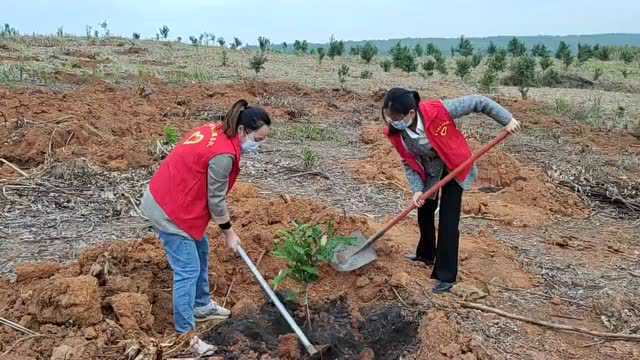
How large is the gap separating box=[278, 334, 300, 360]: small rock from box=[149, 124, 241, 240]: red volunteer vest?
758 millimetres

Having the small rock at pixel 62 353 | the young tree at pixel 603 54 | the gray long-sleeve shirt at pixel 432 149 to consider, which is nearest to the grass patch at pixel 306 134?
the gray long-sleeve shirt at pixel 432 149

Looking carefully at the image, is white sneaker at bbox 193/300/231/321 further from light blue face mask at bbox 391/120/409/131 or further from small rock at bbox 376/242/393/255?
light blue face mask at bbox 391/120/409/131

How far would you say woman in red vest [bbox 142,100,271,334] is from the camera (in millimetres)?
3213

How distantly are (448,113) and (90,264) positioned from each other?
7.98ft

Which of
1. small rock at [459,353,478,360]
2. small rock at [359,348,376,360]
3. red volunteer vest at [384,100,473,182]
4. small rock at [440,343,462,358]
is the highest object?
red volunteer vest at [384,100,473,182]

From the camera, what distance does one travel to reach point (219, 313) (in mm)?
3848

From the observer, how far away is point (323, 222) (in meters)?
4.69

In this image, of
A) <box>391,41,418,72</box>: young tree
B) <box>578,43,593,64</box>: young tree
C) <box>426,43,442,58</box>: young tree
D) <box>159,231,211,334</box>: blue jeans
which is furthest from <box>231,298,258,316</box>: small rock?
<box>578,43,593,64</box>: young tree

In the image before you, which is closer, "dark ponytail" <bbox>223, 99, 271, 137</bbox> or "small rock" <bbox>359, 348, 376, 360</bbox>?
"dark ponytail" <bbox>223, 99, 271, 137</bbox>

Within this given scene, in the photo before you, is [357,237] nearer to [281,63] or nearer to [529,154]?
[529,154]

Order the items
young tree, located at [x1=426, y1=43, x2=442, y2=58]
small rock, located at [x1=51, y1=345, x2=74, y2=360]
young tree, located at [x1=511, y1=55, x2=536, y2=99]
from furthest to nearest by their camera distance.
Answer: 1. young tree, located at [x1=426, y1=43, x2=442, y2=58]
2. young tree, located at [x1=511, y1=55, x2=536, y2=99]
3. small rock, located at [x1=51, y1=345, x2=74, y2=360]

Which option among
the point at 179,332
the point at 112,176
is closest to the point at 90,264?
the point at 179,332

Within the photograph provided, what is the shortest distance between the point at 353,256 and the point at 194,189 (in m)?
1.34

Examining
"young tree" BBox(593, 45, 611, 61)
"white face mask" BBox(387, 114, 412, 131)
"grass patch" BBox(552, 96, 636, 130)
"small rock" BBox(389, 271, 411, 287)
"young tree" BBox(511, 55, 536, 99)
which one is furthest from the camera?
"young tree" BBox(593, 45, 611, 61)
